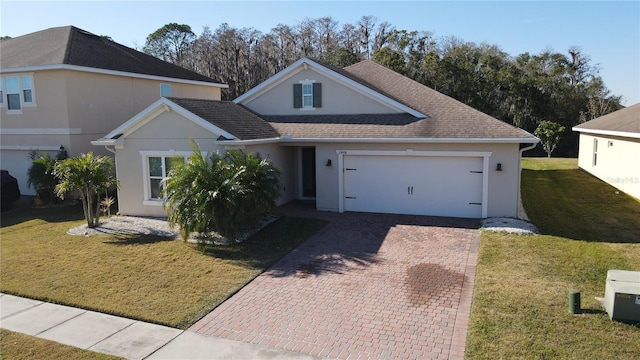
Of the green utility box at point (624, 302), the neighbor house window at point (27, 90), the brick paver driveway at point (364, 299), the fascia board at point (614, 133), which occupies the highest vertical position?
the neighbor house window at point (27, 90)

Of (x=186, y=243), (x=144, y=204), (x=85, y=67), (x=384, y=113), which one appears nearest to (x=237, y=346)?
(x=186, y=243)

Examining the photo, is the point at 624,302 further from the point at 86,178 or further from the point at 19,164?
the point at 19,164

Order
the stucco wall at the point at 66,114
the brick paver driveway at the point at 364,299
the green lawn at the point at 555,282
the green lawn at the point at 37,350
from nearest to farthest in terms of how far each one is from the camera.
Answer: the green lawn at the point at 555,282, the green lawn at the point at 37,350, the brick paver driveway at the point at 364,299, the stucco wall at the point at 66,114

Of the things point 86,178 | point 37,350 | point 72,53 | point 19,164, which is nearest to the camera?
point 37,350

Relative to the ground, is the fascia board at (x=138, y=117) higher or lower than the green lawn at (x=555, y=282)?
higher

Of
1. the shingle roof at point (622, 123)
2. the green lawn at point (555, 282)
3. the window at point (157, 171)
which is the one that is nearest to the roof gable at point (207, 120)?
the window at point (157, 171)

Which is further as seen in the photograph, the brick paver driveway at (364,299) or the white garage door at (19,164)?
the white garage door at (19,164)

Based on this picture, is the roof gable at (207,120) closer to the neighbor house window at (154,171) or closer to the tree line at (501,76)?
the neighbor house window at (154,171)

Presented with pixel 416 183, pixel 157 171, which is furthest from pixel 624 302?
pixel 157 171
